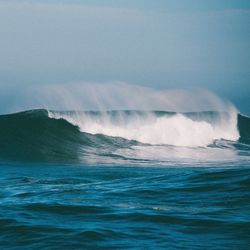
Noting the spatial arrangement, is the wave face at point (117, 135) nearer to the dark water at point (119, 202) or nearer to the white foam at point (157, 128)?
the white foam at point (157, 128)

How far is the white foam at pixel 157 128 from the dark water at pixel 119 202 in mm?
6506

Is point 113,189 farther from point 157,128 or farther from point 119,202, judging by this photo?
point 157,128

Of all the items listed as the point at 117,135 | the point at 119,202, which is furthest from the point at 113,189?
the point at 117,135

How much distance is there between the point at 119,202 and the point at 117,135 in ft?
56.7

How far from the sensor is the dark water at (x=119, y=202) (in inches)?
349

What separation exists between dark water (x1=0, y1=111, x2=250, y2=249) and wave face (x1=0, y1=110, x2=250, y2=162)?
384 mm

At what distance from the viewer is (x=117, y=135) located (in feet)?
93.9

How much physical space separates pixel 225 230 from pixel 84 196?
3472 millimetres

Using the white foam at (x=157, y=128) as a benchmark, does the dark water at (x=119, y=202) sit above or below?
below

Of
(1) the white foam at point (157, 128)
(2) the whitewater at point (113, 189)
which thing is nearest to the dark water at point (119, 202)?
(2) the whitewater at point (113, 189)

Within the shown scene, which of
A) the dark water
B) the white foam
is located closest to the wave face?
the white foam

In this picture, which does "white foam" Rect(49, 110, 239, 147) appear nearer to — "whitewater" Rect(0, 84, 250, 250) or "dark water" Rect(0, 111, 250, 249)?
"whitewater" Rect(0, 84, 250, 250)

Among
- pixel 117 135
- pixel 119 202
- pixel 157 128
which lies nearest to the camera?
pixel 119 202

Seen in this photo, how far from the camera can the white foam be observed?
93.4 ft
